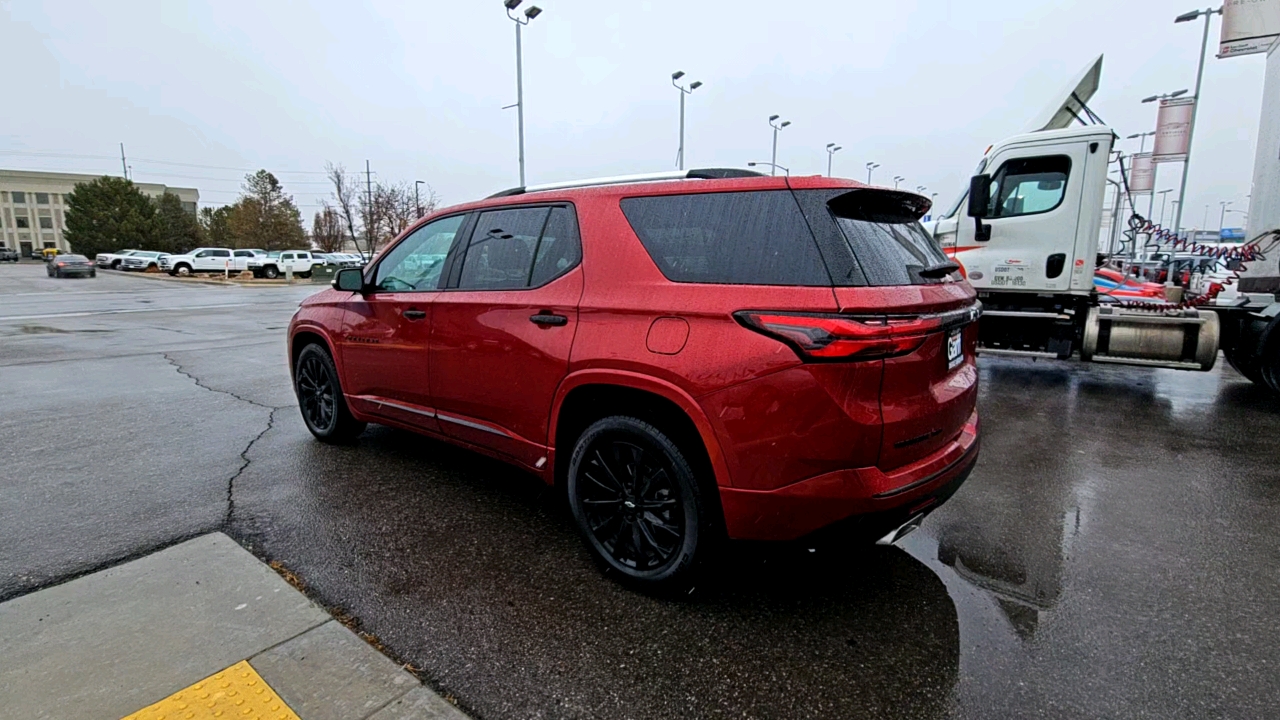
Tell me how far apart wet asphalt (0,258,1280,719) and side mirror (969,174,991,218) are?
2.69 metres

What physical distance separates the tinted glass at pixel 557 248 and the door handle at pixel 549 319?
19 cm

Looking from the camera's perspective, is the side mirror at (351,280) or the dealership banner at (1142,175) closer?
the side mirror at (351,280)

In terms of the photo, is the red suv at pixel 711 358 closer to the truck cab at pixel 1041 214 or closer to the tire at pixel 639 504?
the tire at pixel 639 504

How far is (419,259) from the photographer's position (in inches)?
155

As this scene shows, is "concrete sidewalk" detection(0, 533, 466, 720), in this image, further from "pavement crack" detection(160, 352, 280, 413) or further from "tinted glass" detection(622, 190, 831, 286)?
"pavement crack" detection(160, 352, 280, 413)

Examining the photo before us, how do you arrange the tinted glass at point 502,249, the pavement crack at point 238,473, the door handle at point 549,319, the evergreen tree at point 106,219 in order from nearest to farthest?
the door handle at point 549,319 → the tinted glass at point 502,249 → the pavement crack at point 238,473 → the evergreen tree at point 106,219

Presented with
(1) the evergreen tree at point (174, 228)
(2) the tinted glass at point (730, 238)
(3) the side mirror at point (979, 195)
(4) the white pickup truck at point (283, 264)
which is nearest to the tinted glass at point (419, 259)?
(2) the tinted glass at point (730, 238)

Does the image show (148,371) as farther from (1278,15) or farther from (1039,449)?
(1278,15)

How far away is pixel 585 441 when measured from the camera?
111 inches

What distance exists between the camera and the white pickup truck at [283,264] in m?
40.8

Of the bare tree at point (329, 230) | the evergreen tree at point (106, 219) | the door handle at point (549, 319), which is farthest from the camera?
the evergreen tree at point (106, 219)

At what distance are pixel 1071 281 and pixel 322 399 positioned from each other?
7.62 meters

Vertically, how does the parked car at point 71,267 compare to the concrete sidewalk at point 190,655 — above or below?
above

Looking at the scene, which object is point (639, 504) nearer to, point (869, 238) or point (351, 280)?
point (869, 238)
